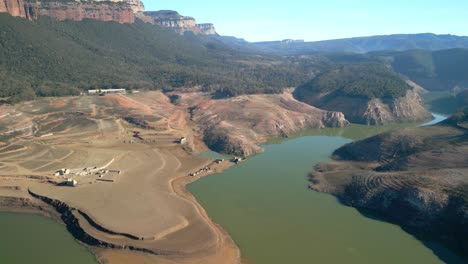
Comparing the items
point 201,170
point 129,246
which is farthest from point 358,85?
point 129,246

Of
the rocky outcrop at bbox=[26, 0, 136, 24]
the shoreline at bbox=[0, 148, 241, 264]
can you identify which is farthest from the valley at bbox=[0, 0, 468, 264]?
the rocky outcrop at bbox=[26, 0, 136, 24]

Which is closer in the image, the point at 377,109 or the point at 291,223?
the point at 291,223

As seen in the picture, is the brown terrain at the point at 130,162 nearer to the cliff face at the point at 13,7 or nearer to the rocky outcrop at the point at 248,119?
the rocky outcrop at the point at 248,119

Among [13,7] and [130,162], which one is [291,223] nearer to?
[130,162]

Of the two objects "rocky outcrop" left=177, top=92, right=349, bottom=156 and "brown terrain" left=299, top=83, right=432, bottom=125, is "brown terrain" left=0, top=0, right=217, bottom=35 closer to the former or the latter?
"rocky outcrop" left=177, top=92, right=349, bottom=156

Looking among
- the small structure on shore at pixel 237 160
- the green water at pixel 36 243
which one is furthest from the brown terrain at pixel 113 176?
the small structure on shore at pixel 237 160

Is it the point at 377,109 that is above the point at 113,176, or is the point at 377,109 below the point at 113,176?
below

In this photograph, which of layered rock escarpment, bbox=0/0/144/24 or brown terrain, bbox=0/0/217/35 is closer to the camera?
brown terrain, bbox=0/0/217/35
